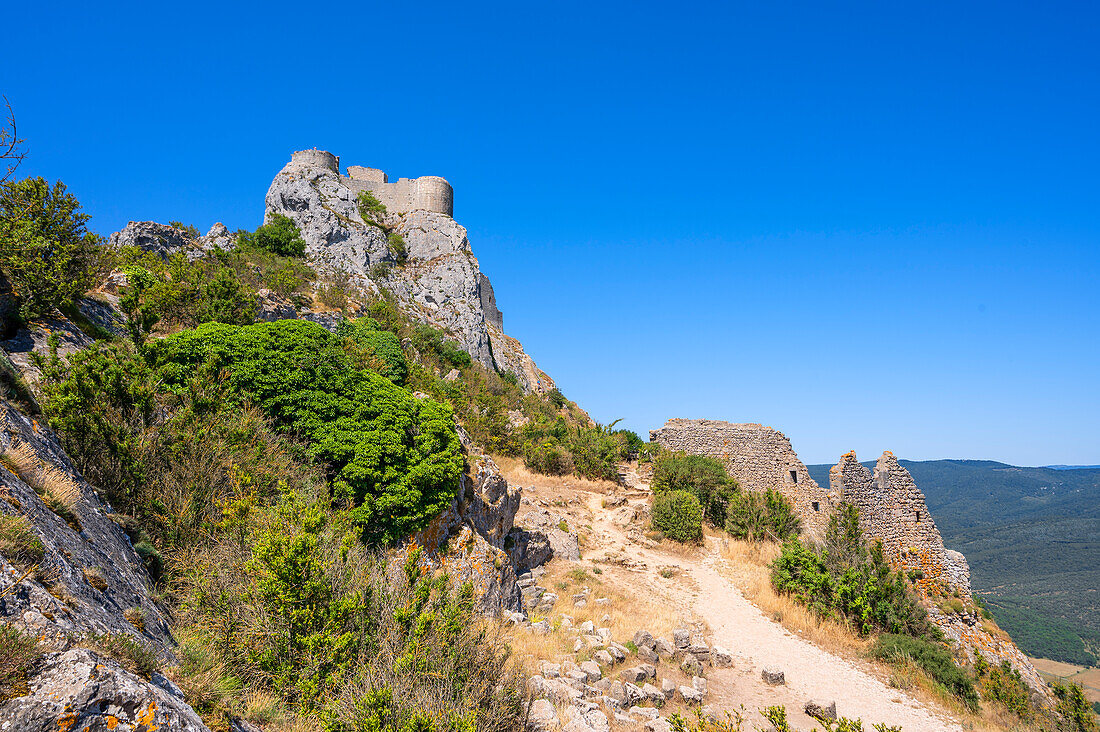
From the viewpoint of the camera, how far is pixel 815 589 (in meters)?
10.5

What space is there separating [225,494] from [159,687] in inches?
167

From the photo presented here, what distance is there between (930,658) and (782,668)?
233 centimetres

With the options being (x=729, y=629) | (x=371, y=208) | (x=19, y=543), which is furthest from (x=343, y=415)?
(x=371, y=208)

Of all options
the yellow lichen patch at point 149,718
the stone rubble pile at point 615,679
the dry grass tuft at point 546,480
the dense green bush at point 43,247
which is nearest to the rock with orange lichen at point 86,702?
the yellow lichen patch at point 149,718

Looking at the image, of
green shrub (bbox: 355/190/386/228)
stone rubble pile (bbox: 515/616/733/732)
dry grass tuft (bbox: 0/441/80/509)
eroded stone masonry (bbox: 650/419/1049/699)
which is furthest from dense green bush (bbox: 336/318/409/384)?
green shrub (bbox: 355/190/386/228)

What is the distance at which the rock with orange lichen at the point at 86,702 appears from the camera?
1959 millimetres

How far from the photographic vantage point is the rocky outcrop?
3578 centimetres

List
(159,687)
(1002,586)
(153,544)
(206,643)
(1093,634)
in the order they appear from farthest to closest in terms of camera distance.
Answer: (1002,586) → (1093,634) → (153,544) → (206,643) → (159,687)

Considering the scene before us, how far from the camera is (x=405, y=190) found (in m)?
44.6

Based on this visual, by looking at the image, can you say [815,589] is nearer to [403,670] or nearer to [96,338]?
[403,670]

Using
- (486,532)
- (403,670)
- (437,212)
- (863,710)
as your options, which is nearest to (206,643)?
(403,670)

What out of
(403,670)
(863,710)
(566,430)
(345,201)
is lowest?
(863,710)

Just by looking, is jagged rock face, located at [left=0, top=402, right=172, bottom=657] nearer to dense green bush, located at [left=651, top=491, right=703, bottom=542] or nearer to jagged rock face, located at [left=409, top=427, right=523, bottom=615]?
jagged rock face, located at [left=409, top=427, right=523, bottom=615]

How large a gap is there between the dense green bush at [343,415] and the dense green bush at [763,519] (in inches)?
416
